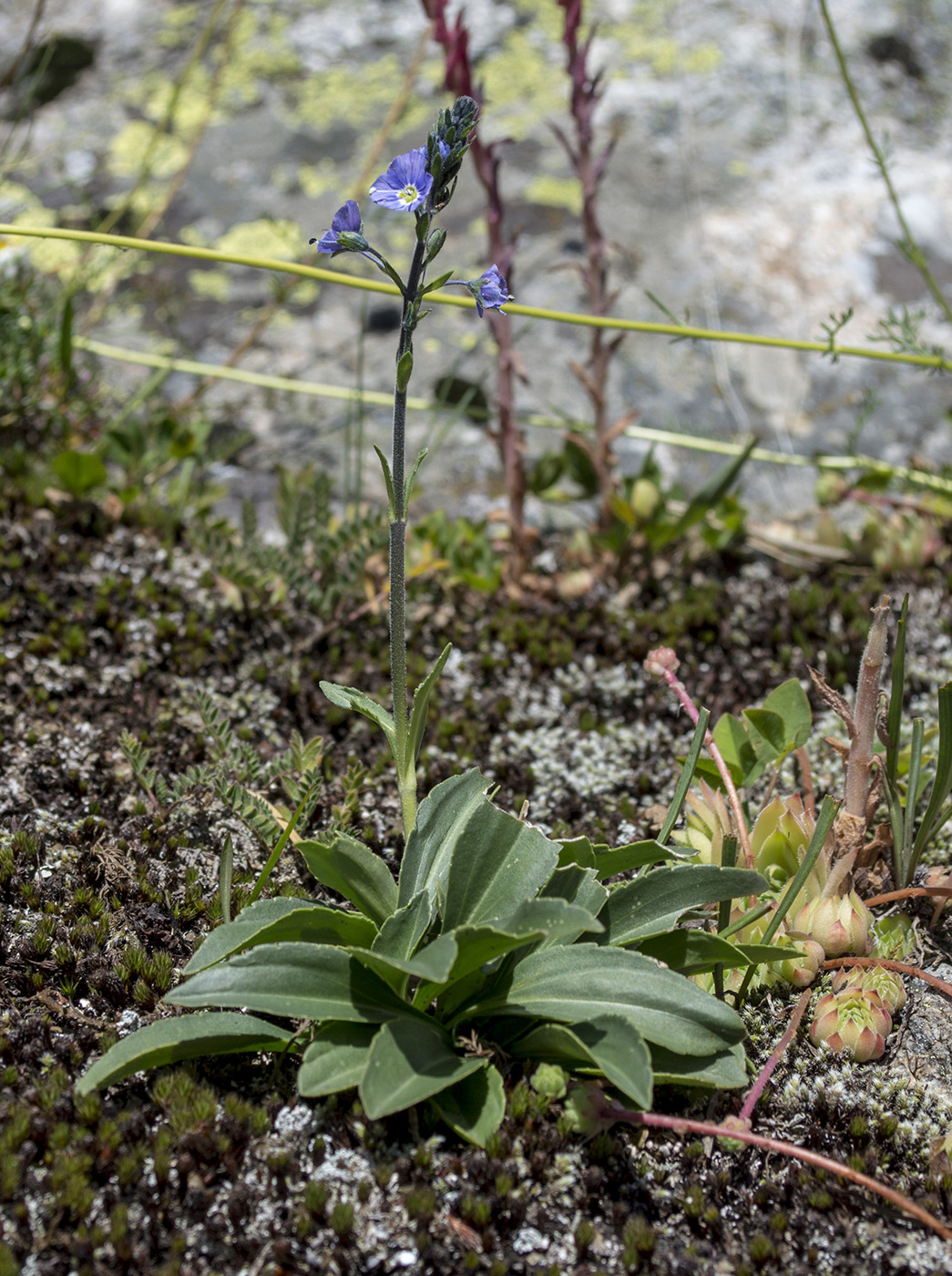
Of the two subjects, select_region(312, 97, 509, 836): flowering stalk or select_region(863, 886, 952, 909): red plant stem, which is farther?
select_region(863, 886, 952, 909): red plant stem

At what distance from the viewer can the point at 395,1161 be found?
1.73 m

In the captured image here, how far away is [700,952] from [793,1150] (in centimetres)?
36

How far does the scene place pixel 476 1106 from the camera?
1.74m

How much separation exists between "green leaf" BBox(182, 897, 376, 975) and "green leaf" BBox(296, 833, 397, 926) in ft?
0.21

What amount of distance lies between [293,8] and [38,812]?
5158 millimetres

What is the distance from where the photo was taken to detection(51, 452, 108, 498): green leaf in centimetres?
342

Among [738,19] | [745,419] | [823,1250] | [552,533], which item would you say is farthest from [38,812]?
[738,19]

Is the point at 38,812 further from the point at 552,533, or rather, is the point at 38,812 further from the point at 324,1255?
the point at 552,533

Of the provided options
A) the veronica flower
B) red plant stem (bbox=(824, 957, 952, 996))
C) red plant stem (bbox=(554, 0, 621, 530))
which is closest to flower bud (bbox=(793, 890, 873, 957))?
red plant stem (bbox=(824, 957, 952, 996))

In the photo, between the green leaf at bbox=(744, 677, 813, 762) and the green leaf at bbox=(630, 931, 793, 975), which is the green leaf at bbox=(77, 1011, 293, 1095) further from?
the green leaf at bbox=(744, 677, 813, 762)

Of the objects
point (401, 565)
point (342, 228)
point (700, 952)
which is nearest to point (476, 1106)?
point (700, 952)

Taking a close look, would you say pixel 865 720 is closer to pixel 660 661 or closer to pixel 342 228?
pixel 660 661

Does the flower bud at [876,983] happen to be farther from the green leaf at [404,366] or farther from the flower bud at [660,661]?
the green leaf at [404,366]

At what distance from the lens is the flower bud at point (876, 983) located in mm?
2031
